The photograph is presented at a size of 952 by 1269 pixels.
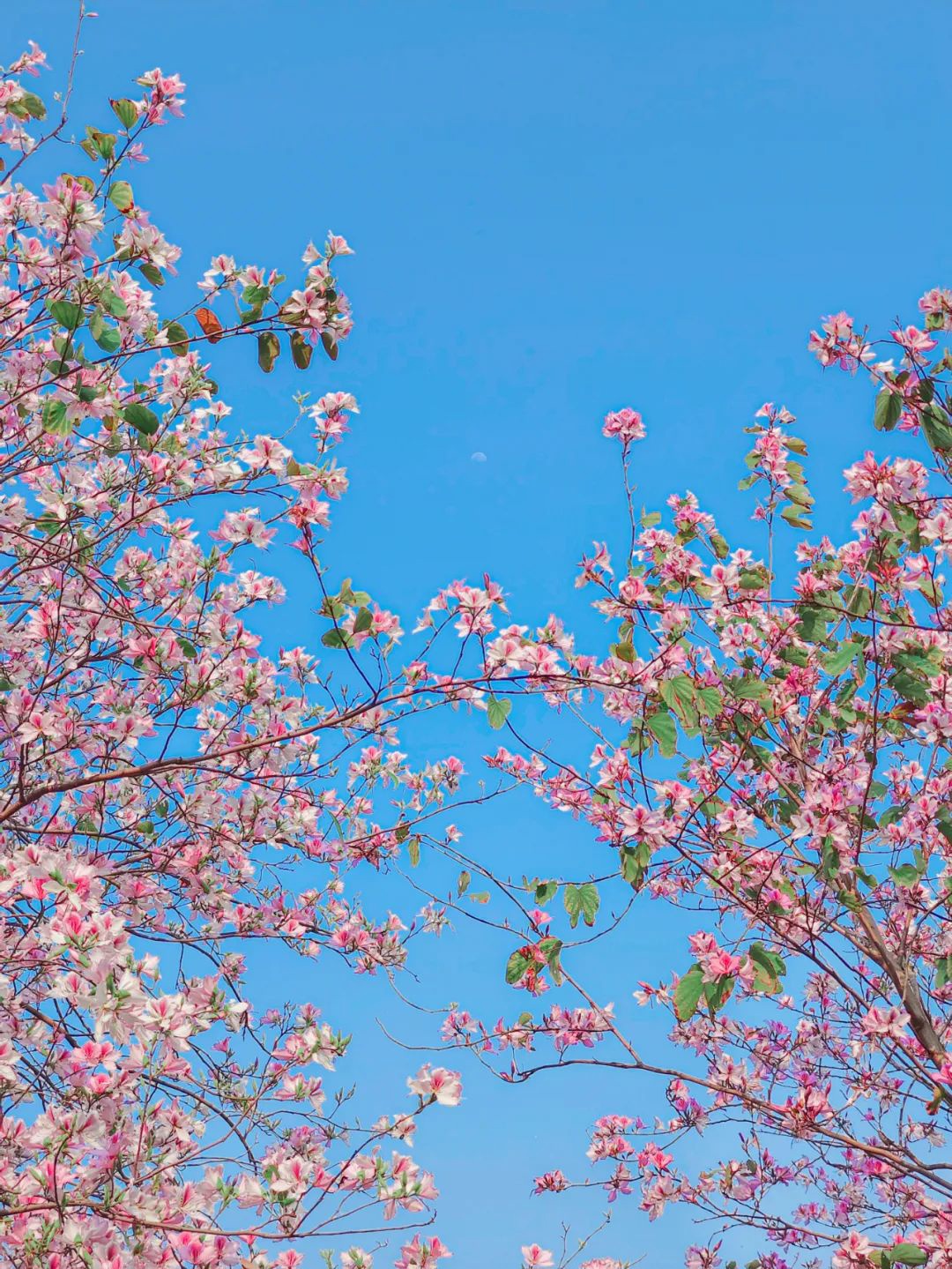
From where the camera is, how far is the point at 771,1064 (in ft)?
18.4

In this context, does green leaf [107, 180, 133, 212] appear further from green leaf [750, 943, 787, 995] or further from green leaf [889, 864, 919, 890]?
green leaf [889, 864, 919, 890]

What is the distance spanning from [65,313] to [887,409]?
3.07 m

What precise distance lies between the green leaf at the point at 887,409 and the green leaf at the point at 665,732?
1.52 m

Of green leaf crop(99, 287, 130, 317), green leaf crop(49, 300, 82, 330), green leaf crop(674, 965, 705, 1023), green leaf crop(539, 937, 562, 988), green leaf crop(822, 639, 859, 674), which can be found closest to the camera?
green leaf crop(49, 300, 82, 330)

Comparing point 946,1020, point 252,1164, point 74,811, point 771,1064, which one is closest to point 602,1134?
point 771,1064

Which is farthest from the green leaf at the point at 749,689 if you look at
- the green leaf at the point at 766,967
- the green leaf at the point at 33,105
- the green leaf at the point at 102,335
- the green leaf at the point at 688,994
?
the green leaf at the point at 33,105

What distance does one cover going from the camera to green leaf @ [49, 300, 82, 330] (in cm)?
307

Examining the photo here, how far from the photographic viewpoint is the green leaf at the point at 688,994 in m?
3.48

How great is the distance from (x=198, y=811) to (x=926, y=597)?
347 cm

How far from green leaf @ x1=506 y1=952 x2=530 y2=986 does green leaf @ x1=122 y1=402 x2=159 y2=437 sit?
2531mm

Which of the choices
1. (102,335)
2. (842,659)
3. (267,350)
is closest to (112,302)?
(102,335)

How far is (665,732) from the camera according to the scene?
3650 mm

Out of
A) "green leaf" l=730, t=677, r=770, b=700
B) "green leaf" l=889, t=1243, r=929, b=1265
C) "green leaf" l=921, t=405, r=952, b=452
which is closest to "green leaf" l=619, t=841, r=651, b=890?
"green leaf" l=730, t=677, r=770, b=700

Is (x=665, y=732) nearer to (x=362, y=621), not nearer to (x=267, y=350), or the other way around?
(x=362, y=621)
